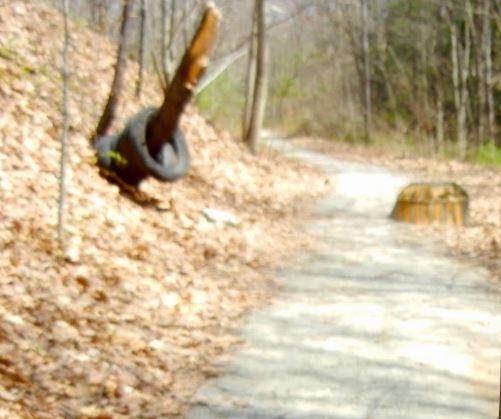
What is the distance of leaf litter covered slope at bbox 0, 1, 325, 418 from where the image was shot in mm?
6043

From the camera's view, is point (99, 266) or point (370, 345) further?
point (99, 266)

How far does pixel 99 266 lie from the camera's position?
27.6ft

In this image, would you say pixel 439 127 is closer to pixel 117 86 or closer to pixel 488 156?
pixel 488 156

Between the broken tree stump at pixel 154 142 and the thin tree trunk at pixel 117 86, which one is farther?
the thin tree trunk at pixel 117 86

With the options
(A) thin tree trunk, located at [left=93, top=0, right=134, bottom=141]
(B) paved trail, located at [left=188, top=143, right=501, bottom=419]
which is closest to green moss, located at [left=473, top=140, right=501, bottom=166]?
(B) paved trail, located at [left=188, top=143, right=501, bottom=419]

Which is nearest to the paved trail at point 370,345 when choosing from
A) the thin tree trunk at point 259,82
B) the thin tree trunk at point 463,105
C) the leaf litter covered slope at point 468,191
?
the leaf litter covered slope at point 468,191

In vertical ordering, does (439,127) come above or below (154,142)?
above

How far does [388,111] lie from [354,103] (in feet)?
17.9

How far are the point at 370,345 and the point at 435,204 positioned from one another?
708 centimetres

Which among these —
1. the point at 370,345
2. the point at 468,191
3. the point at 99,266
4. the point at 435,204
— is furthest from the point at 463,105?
the point at 370,345

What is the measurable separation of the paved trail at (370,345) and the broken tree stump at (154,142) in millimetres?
2243

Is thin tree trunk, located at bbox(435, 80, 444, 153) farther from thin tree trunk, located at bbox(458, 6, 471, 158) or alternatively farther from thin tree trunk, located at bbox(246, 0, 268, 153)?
thin tree trunk, located at bbox(246, 0, 268, 153)

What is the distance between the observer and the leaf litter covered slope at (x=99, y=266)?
604 centimetres

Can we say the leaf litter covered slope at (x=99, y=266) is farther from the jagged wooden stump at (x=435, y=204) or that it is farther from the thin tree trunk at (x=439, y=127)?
the thin tree trunk at (x=439, y=127)
